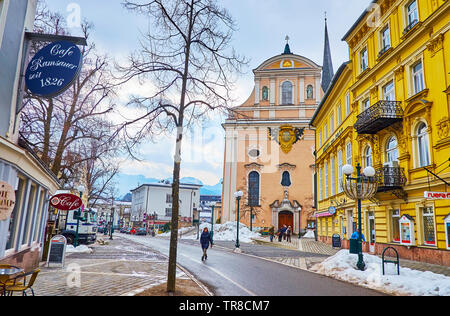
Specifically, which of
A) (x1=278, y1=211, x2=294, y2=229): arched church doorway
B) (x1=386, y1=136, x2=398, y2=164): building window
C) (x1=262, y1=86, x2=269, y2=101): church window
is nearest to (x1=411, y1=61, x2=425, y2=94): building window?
(x1=386, y1=136, x2=398, y2=164): building window

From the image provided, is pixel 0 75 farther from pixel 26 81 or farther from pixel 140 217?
pixel 140 217

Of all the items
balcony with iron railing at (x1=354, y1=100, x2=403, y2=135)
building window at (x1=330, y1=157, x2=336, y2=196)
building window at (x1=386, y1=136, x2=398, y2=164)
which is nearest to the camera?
balcony with iron railing at (x1=354, y1=100, x2=403, y2=135)

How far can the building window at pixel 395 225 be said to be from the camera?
17959mm

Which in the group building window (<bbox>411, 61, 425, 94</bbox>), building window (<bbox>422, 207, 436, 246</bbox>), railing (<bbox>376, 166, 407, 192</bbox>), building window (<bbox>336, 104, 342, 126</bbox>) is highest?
building window (<bbox>336, 104, 342, 126</bbox>)

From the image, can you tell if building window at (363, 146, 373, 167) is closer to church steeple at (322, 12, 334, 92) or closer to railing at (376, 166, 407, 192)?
railing at (376, 166, 407, 192)

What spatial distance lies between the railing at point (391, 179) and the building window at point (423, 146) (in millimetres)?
1142

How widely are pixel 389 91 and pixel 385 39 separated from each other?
3429mm

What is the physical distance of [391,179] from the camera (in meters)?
17.2

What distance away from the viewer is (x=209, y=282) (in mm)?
10320

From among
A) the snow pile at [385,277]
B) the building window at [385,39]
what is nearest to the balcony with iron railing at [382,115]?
the building window at [385,39]

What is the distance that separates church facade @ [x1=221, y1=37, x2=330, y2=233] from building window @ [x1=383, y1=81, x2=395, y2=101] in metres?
27.4

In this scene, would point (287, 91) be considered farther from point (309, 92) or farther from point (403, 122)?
point (403, 122)

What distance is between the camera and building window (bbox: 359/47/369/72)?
72.8 feet

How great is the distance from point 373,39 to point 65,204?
19.4m
